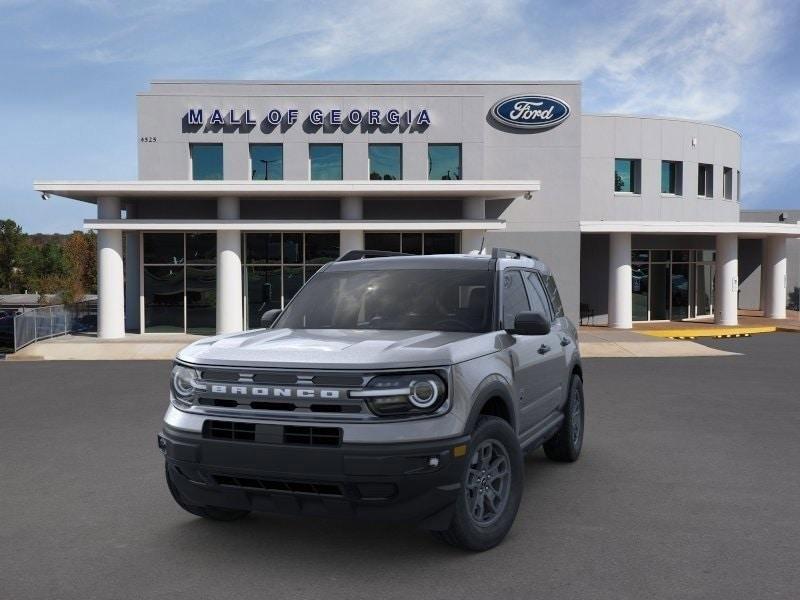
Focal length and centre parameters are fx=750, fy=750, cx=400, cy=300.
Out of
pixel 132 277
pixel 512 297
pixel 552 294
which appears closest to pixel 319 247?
pixel 132 277

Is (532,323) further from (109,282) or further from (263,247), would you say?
(263,247)

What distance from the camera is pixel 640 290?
30.0 meters

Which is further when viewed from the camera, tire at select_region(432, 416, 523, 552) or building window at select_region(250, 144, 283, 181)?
building window at select_region(250, 144, 283, 181)

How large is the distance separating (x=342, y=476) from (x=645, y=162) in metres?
27.9

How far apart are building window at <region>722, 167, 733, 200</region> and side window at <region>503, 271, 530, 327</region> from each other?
97.2 ft

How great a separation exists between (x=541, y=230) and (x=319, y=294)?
69.8ft

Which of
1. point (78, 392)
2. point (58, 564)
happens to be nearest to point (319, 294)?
point (58, 564)

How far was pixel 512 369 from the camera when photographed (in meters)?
5.45

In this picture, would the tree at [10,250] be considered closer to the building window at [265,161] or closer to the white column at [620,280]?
the building window at [265,161]

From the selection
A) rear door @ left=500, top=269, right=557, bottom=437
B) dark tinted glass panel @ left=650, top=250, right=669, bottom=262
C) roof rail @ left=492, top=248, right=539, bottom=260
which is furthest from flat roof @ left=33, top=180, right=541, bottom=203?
rear door @ left=500, top=269, right=557, bottom=437

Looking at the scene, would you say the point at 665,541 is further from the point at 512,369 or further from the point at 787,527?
the point at 512,369

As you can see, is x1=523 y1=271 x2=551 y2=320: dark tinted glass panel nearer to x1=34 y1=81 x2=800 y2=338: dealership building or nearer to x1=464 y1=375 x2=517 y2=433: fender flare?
x1=464 y1=375 x2=517 y2=433: fender flare

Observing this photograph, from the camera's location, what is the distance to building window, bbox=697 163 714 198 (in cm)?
3153

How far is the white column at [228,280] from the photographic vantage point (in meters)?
24.0
